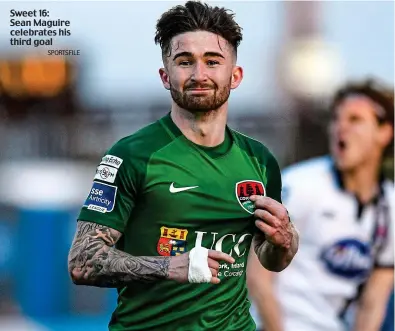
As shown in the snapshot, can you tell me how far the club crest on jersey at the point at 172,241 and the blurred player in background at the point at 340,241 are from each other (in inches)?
47.9

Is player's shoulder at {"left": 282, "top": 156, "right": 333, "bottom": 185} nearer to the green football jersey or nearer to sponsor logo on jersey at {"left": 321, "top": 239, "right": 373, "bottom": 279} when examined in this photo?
sponsor logo on jersey at {"left": 321, "top": 239, "right": 373, "bottom": 279}

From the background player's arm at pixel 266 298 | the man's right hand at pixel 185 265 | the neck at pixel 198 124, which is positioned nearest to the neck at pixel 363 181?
the background player's arm at pixel 266 298

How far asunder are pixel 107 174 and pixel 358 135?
1615mm

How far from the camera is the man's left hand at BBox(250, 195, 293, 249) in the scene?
260 centimetres

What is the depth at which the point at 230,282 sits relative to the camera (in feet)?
8.82

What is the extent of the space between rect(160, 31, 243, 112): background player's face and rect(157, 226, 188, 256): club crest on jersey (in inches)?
16.4

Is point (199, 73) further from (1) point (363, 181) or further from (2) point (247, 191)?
(1) point (363, 181)

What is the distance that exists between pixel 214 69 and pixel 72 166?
1.19 meters

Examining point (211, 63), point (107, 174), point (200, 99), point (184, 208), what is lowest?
point (184, 208)

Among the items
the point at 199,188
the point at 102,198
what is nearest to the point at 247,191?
the point at 199,188

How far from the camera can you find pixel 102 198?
254 centimetres

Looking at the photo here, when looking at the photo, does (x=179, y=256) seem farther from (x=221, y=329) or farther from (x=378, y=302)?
(x=378, y=302)

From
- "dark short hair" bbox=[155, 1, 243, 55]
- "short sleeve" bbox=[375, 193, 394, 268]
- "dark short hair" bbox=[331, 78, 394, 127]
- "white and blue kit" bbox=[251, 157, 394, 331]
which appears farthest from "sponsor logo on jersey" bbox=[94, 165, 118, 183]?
"short sleeve" bbox=[375, 193, 394, 268]

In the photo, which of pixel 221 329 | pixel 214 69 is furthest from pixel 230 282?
pixel 214 69
